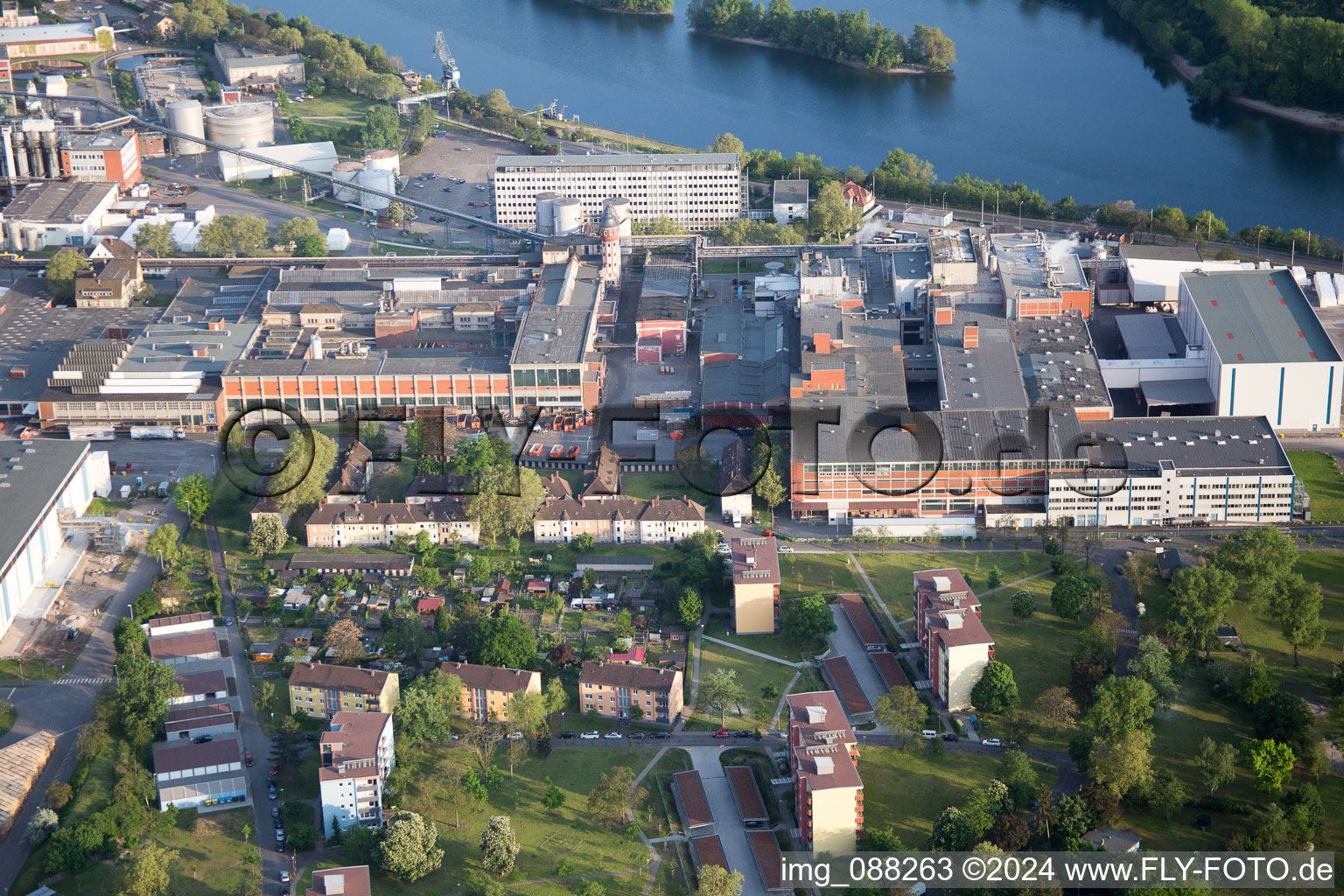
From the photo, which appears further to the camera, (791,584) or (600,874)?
(791,584)

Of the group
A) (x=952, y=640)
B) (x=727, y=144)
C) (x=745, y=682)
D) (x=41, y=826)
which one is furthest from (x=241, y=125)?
(x=952, y=640)

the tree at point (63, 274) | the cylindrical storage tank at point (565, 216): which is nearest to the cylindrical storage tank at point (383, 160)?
the cylindrical storage tank at point (565, 216)

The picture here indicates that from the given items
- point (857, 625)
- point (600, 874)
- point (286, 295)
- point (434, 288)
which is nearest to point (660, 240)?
point (434, 288)

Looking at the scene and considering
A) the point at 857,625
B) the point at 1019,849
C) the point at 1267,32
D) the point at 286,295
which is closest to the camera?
the point at 1019,849

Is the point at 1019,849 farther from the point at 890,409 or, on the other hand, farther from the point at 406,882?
the point at 890,409

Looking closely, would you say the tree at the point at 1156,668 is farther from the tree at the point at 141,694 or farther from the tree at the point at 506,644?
the tree at the point at 141,694
